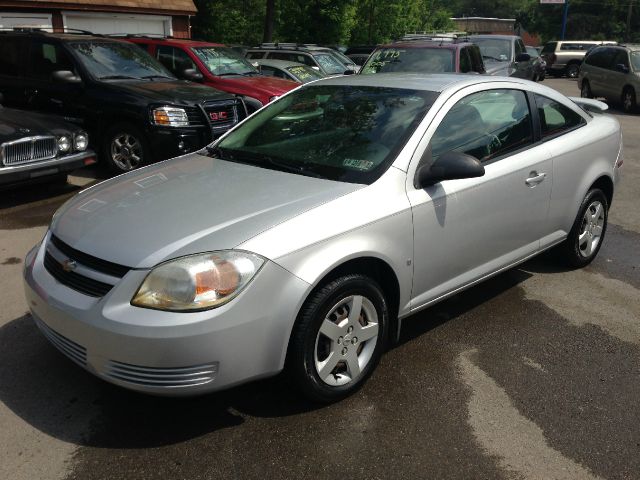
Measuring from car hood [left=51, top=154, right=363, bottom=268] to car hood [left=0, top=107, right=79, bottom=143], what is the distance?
3.36 m

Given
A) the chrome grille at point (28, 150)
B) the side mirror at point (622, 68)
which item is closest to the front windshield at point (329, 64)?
the side mirror at point (622, 68)

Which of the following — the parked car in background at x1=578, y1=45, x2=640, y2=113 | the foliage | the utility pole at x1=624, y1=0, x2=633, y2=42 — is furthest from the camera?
the utility pole at x1=624, y1=0, x2=633, y2=42

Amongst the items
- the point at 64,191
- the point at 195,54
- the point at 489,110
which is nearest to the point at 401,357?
the point at 489,110

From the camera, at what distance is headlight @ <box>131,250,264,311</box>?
2.85 metres

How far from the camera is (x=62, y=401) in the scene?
337 centimetres

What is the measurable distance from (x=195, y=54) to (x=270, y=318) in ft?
29.5

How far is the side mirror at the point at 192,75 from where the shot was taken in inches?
410

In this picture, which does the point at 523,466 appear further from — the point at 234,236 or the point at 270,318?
the point at 234,236

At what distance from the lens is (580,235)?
207 inches

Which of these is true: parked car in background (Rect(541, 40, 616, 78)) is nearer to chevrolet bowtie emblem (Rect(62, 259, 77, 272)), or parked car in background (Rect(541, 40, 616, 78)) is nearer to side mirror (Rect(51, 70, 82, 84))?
side mirror (Rect(51, 70, 82, 84))

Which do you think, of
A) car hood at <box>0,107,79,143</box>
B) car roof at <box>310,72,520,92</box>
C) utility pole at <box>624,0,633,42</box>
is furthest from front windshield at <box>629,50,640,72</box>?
utility pole at <box>624,0,633,42</box>

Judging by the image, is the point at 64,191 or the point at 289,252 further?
the point at 64,191

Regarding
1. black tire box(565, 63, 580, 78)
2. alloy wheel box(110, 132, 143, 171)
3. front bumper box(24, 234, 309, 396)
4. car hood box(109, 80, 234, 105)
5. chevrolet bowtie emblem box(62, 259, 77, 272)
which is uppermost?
car hood box(109, 80, 234, 105)

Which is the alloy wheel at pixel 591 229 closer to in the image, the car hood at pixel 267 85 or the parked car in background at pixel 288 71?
the car hood at pixel 267 85
